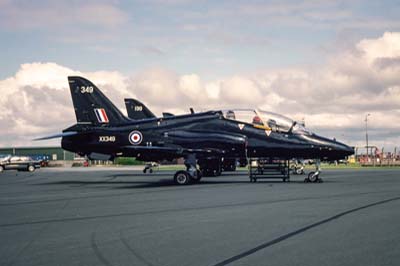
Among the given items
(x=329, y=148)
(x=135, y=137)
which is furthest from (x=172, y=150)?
(x=329, y=148)

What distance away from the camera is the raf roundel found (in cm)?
2772

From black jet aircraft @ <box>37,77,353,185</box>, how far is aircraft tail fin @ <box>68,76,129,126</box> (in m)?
2.74

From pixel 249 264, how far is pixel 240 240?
1782 mm

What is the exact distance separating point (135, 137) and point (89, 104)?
570cm

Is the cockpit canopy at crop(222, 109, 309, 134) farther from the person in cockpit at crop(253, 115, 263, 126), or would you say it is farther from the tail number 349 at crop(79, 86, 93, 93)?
the tail number 349 at crop(79, 86, 93, 93)

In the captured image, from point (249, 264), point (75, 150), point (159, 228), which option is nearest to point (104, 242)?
point (159, 228)

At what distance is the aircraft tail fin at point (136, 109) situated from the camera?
49.4m

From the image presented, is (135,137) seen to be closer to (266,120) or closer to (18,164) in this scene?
(266,120)

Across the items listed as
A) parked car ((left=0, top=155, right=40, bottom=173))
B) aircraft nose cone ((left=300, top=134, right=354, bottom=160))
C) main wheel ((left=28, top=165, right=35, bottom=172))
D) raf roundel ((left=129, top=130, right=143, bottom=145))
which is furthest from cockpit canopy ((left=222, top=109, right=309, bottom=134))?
parked car ((left=0, top=155, right=40, bottom=173))

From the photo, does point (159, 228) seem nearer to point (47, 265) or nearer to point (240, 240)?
point (240, 240)

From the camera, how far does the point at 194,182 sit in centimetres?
2733

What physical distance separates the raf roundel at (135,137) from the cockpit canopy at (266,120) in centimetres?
435

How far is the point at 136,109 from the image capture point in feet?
163

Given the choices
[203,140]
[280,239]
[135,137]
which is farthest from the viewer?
[135,137]
